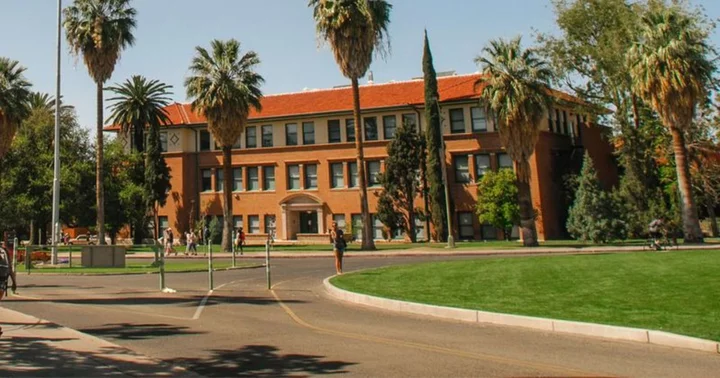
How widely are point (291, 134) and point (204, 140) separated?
30.1ft

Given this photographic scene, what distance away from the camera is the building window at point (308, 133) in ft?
167

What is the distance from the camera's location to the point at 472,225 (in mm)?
45406

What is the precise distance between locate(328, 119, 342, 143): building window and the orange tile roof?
1097 mm

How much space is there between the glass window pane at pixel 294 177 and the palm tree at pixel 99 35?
59.1ft

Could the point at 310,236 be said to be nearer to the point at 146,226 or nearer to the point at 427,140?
the point at 427,140

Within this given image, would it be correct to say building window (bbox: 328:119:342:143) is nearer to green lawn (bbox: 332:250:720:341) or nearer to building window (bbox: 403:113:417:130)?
building window (bbox: 403:113:417:130)

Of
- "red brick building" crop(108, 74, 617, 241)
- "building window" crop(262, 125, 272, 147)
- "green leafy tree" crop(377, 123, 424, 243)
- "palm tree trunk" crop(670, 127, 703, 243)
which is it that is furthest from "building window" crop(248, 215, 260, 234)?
"palm tree trunk" crop(670, 127, 703, 243)

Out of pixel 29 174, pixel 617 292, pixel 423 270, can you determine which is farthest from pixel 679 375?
pixel 29 174

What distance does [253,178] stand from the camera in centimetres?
5294

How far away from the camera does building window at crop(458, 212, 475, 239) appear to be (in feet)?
149

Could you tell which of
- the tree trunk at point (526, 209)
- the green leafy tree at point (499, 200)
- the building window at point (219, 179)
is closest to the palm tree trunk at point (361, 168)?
the tree trunk at point (526, 209)

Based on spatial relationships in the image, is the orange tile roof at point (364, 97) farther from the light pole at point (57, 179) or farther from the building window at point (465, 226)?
the light pole at point (57, 179)

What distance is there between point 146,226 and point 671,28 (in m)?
45.3

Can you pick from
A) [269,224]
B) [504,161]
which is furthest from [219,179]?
[504,161]
